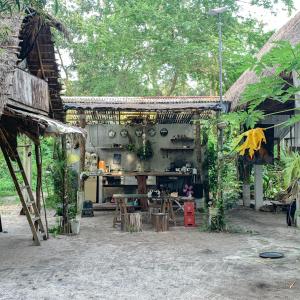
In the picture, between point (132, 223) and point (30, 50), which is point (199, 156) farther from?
point (30, 50)

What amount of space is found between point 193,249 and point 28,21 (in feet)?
17.2

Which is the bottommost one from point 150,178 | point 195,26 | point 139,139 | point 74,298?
point 74,298

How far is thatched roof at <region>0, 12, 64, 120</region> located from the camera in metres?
6.18

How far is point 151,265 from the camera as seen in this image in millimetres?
6578

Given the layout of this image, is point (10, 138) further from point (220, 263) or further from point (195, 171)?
point (195, 171)

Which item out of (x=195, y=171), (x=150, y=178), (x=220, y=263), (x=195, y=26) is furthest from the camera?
(x=195, y=26)

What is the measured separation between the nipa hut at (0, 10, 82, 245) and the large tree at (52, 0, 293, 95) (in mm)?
9061

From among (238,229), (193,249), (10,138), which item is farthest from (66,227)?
(238,229)

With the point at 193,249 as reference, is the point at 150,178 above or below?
above

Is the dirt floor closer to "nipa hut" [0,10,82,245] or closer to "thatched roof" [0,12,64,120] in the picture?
"nipa hut" [0,10,82,245]

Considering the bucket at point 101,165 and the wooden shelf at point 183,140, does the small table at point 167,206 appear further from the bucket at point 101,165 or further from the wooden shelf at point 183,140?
the wooden shelf at point 183,140

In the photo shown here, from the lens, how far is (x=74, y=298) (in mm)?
4996

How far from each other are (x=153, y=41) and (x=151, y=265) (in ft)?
46.5

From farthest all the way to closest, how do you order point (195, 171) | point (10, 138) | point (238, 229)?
point (195, 171) < point (238, 229) < point (10, 138)
